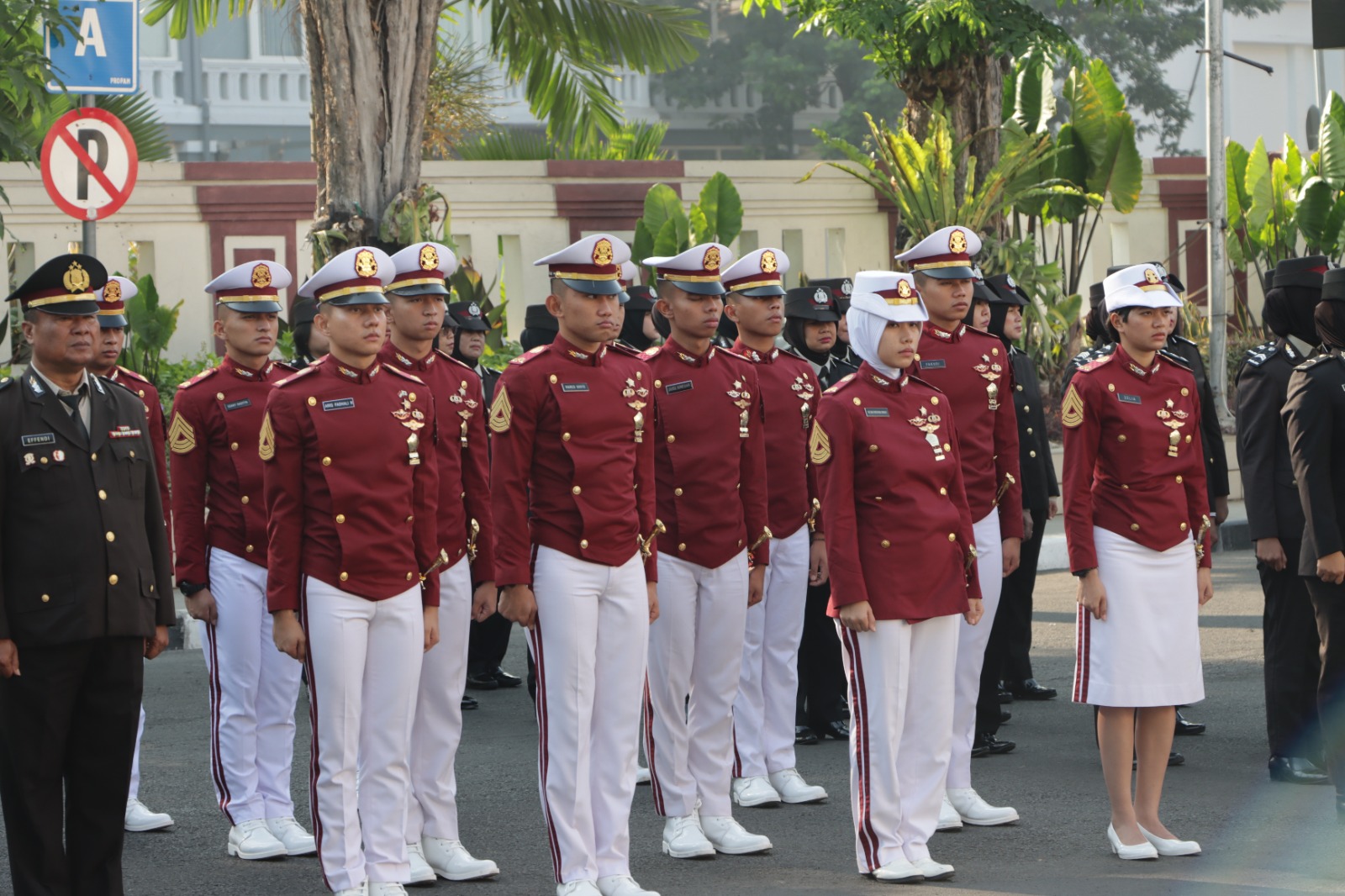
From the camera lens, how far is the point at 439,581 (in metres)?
6.65

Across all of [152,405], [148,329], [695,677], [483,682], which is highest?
[148,329]

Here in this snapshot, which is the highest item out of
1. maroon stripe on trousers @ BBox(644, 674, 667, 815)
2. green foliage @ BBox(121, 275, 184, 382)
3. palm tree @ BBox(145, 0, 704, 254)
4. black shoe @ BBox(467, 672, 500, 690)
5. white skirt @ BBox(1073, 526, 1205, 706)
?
palm tree @ BBox(145, 0, 704, 254)

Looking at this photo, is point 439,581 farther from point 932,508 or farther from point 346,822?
point 932,508

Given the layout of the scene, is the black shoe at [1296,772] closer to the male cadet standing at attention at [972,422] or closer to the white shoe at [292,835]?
the male cadet standing at attention at [972,422]

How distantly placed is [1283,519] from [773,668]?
85.6 inches

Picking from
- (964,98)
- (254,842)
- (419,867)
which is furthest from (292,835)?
(964,98)

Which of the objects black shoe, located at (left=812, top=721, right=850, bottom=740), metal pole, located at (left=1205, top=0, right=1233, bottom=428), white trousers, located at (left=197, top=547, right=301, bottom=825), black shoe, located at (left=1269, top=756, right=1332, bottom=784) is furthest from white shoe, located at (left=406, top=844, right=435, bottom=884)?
metal pole, located at (left=1205, top=0, right=1233, bottom=428)

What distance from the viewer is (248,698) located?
7090 mm

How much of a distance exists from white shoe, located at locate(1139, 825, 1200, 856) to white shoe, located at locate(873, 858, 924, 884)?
34.0 inches

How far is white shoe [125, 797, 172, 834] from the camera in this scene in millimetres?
7383

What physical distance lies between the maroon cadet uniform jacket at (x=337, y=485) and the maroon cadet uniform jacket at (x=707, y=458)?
1259 mm

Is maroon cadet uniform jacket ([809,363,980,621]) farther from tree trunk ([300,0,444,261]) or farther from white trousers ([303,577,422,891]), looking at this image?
tree trunk ([300,0,444,261])

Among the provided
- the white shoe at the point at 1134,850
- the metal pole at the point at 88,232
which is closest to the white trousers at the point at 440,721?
the white shoe at the point at 1134,850

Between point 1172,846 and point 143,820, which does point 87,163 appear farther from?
point 1172,846
